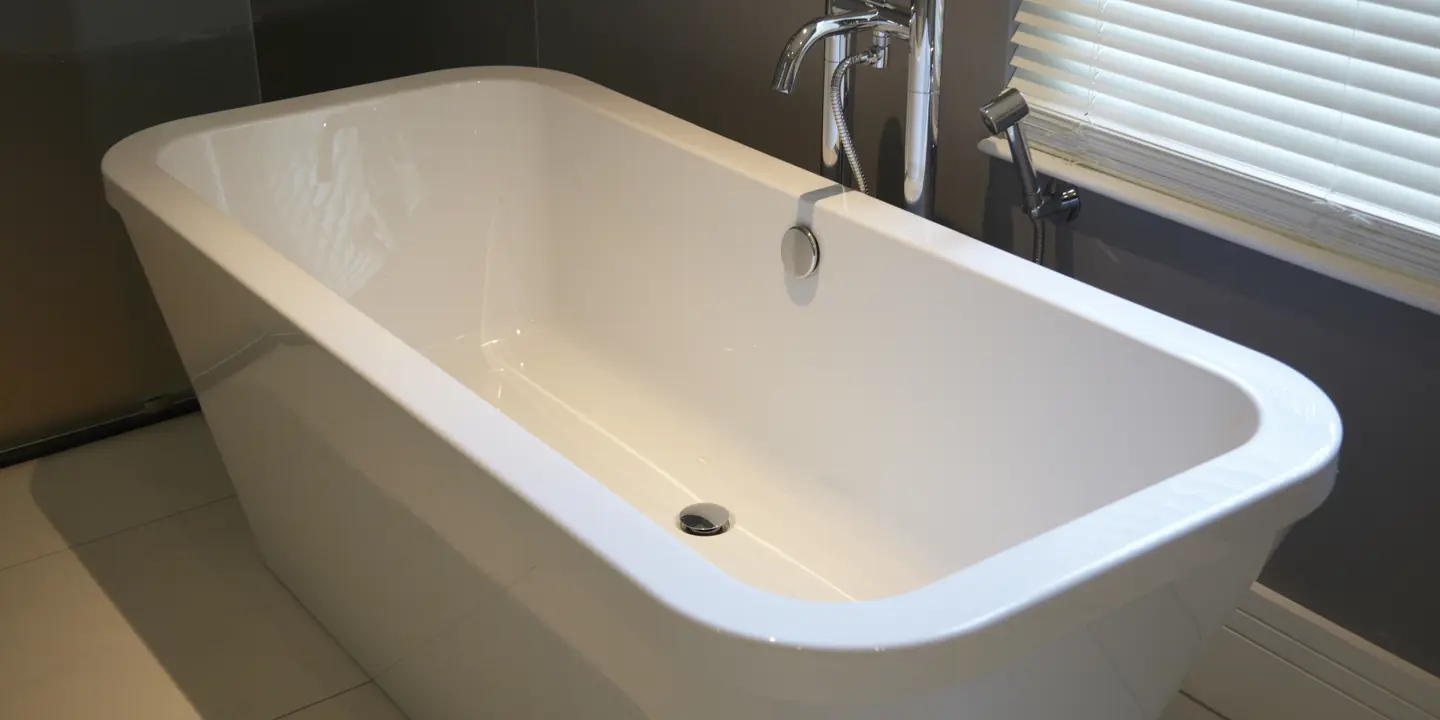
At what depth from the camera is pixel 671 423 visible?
2.12 metres

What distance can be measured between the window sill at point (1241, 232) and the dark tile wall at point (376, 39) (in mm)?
1196

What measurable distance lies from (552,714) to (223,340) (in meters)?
0.69

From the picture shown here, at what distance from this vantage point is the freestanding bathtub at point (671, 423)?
3.41 ft

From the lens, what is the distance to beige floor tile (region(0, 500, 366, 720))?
1817 millimetres

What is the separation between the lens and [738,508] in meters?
1.96

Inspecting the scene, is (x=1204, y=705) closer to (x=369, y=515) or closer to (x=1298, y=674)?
(x=1298, y=674)

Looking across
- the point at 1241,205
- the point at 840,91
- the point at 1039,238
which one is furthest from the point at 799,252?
the point at 1241,205

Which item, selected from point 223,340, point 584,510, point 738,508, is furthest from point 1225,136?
point 223,340

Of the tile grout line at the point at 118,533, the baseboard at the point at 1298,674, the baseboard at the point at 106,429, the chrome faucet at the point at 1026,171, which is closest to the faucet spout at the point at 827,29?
the chrome faucet at the point at 1026,171

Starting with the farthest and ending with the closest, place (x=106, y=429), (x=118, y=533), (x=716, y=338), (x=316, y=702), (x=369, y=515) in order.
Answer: (x=106, y=429) < (x=118, y=533) < (x=716, y=338) < (x=316, y=702) < (x=369, y=515)

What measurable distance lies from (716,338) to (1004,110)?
0.62 metres

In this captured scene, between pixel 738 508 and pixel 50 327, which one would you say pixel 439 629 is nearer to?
pixel 738 508

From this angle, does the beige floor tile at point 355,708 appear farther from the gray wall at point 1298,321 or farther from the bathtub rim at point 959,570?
the gray wall at point 1298,321

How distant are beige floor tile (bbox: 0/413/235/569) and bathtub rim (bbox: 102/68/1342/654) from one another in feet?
2.22
